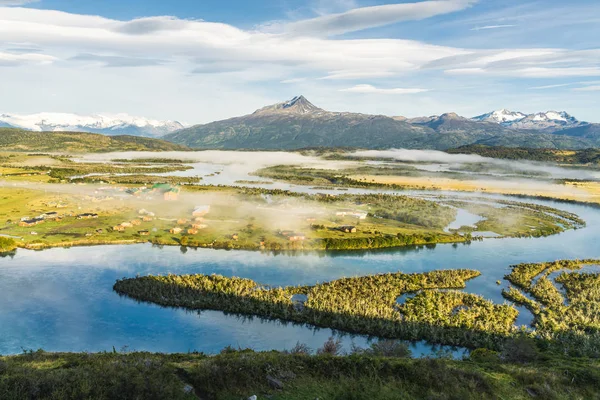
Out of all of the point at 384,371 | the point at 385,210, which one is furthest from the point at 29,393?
the point at 385,210

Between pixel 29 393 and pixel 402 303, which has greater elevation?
pixel 29 393

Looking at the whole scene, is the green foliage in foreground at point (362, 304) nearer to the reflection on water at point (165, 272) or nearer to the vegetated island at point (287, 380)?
the reflection on water at point (165, 272)

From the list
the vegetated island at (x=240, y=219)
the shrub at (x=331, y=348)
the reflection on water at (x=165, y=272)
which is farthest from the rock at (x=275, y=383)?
the vegetated island at (x=240, y=219)

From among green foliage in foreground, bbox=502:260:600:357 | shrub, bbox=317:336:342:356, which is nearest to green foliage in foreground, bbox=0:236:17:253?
shrub, bbox=317:336:342:356

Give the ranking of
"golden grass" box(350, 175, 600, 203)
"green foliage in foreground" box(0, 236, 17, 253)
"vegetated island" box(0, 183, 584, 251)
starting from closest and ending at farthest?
"green foliage in foreground" box(0, 236, 17, 253) < "vegetated island" box(0, 183, 584, 251) < "golden grass" box(350, 175, 600, 203)

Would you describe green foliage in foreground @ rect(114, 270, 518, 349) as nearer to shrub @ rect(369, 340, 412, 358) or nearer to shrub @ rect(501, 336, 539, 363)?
shrub @ rect(501, 336, 539, 363)

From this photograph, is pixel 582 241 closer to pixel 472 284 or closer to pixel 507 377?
pixel 472 284
